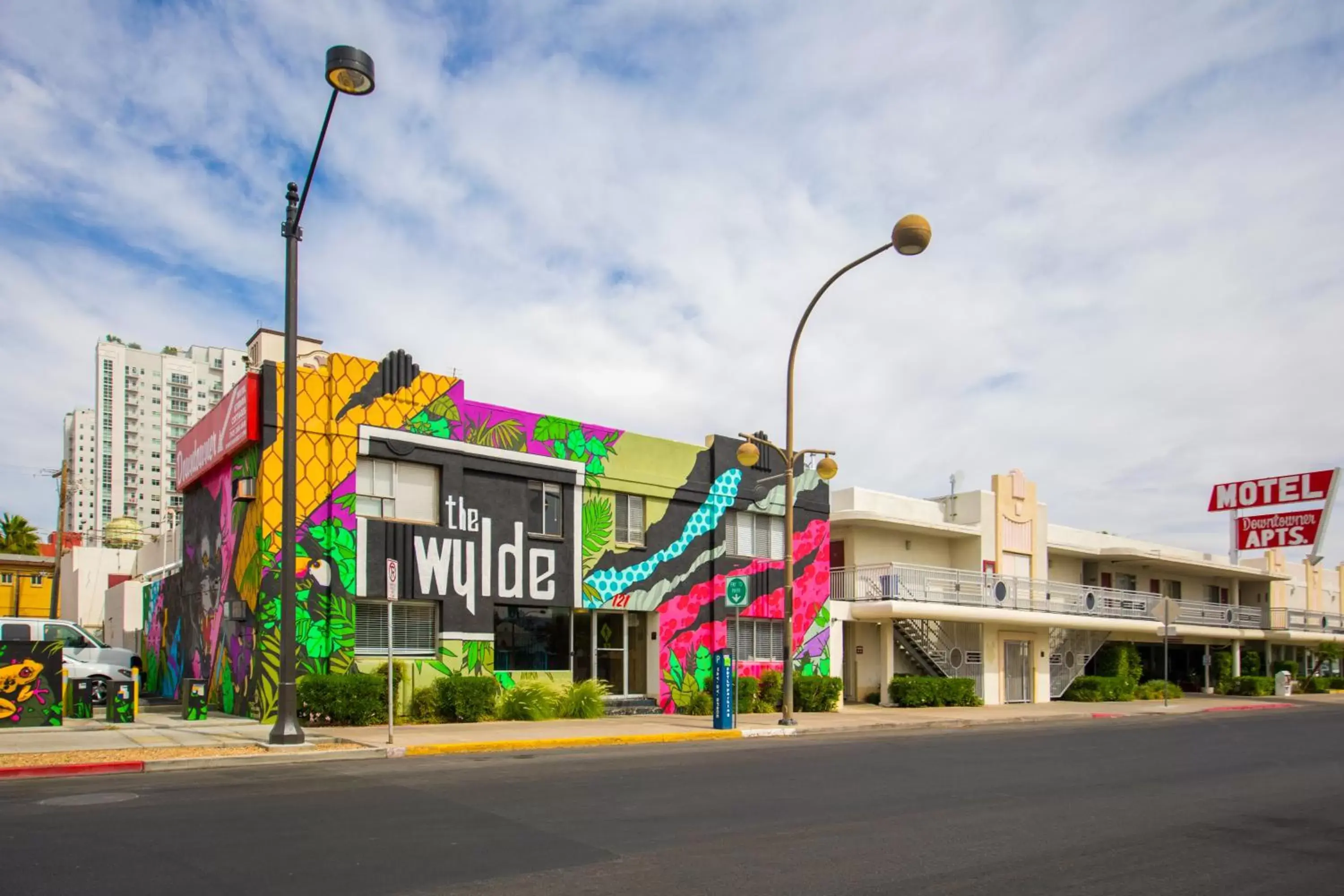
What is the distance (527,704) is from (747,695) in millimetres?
6436

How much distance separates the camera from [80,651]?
71.2ft

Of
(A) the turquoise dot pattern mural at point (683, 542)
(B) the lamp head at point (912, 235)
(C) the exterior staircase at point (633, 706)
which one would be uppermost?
(B) the lamp head at point (912, 235)

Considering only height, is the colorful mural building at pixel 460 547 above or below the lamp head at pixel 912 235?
below

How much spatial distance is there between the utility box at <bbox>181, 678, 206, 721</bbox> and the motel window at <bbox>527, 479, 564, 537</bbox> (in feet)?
24.0

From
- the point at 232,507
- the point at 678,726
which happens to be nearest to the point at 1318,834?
the point at 678,726

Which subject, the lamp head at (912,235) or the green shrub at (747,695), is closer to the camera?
the lamp head at (912,235)

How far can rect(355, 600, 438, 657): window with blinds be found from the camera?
2109 cm

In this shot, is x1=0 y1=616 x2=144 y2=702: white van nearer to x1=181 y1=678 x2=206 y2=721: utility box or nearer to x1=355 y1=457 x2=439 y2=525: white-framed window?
x1=181 y1=678 x2=206 y2=721: utility box

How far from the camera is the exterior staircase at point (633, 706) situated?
960 inches

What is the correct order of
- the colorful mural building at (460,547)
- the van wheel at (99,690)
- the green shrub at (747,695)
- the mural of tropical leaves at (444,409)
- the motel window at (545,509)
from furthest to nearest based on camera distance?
1. the green shrub at (747,695)
2. the motel window at (545,509)
3. the mural of tropical leaves at (444,409)
4. the colorful mural building at (460,547)
5. the van wheel at (99,690)

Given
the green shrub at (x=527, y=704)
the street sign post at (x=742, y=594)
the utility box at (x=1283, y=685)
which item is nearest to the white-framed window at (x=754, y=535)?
the street sign post at (x=742, y=594)

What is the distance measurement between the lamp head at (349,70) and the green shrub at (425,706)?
11735 mm

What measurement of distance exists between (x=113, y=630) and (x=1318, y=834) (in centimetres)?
3289

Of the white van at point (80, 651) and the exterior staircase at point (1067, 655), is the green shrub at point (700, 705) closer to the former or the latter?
the white van at point (80, 651)
